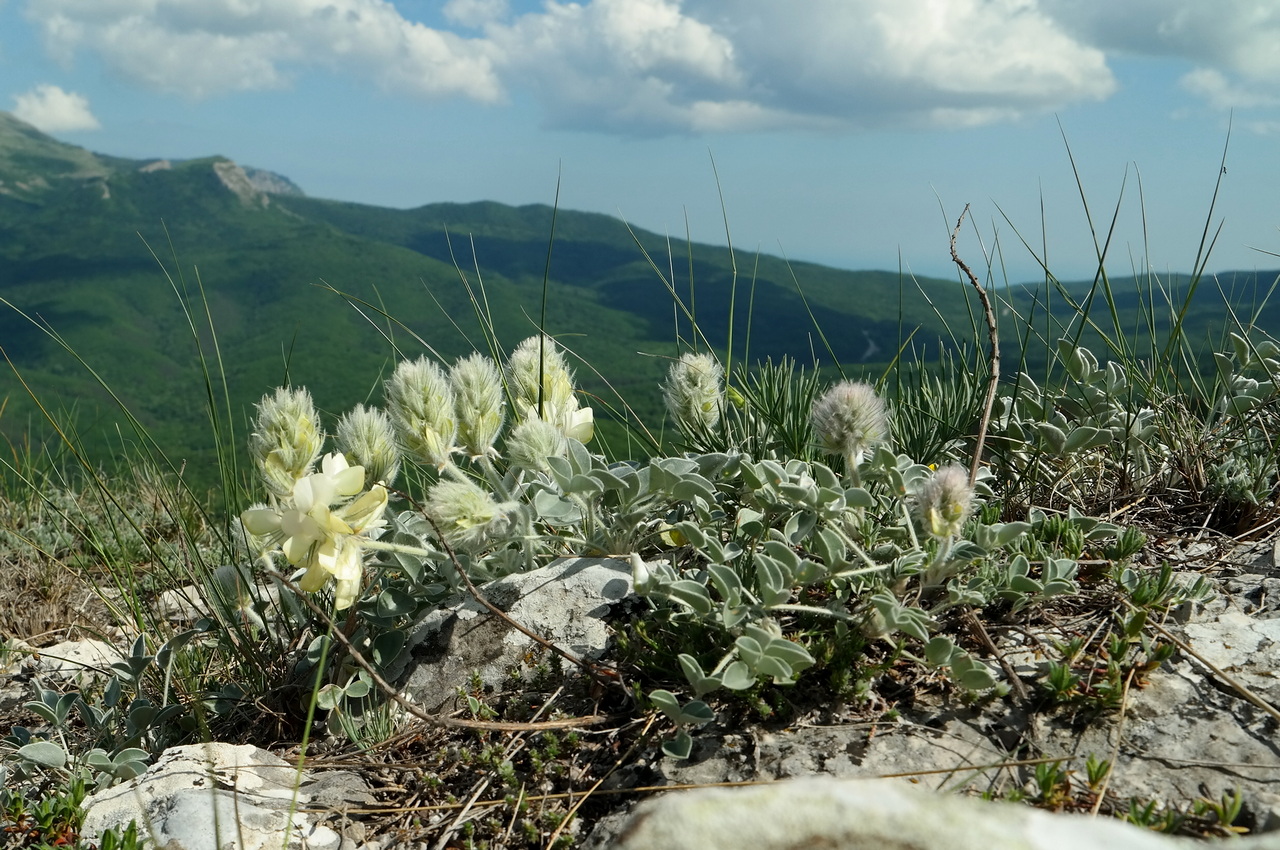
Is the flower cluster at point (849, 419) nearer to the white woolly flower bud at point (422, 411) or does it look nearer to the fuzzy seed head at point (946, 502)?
the fuzzy seed head at point (946, 502)

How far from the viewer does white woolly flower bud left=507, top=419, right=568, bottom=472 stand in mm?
2146

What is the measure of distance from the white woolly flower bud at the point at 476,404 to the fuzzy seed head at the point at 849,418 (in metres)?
0.78

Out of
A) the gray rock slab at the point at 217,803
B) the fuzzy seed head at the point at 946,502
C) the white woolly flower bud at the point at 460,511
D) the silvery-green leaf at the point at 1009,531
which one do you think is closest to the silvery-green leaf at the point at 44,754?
the gray rock slab at the point at 217,803

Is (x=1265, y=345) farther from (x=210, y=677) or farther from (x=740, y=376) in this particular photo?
(x=210, y=677)

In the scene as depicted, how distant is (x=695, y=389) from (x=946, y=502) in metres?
1.16

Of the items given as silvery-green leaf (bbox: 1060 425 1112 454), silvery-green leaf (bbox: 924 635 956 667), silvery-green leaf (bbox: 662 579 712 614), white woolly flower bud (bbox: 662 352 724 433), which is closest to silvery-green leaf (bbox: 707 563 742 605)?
silvery-green leaf (bbox: 662 579 712 614)

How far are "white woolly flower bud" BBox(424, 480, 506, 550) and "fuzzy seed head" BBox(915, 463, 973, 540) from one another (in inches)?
35.3

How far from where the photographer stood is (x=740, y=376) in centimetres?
296

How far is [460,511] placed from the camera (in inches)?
74.6

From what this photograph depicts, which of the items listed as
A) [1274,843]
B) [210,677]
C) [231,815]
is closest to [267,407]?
[231,815]

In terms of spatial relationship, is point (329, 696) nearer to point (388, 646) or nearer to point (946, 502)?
point (388, 646)

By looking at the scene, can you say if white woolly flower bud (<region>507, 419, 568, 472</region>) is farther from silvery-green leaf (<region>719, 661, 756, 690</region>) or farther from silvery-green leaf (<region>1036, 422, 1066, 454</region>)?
silvery-green leaf (<region>1036, 422, 1066, 454</region>)

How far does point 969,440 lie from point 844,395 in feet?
3.53

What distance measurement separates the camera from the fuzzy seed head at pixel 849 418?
1889 millimetres
